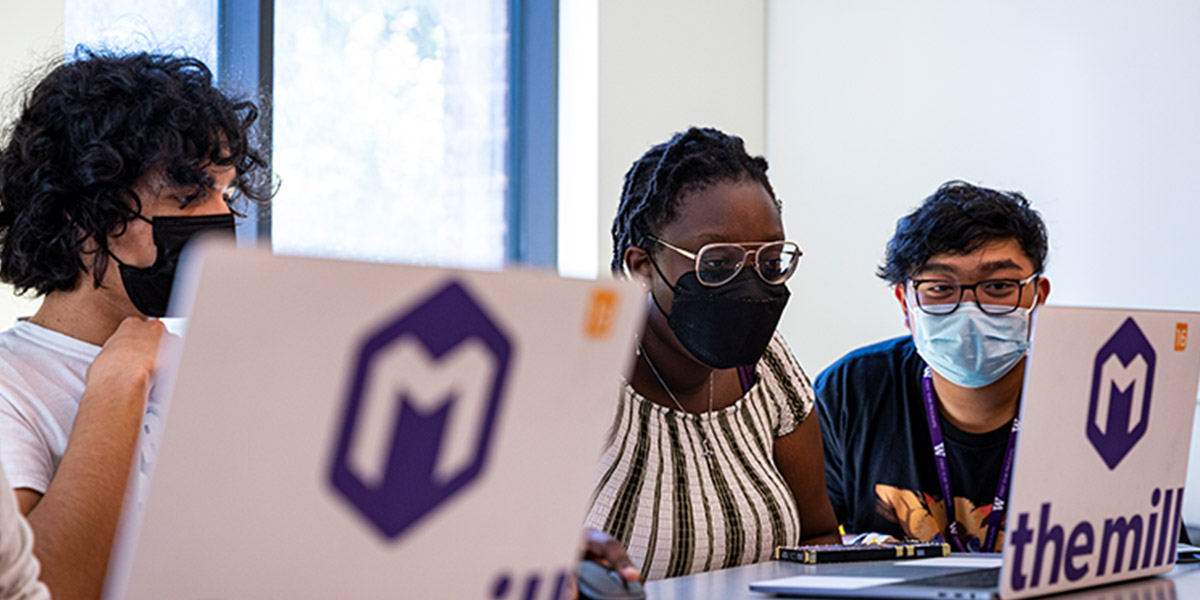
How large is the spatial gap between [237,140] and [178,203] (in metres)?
0.14

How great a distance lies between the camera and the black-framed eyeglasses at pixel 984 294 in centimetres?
205

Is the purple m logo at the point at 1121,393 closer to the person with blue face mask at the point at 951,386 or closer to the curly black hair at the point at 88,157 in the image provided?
the person with blue face mask at the point at 951,386

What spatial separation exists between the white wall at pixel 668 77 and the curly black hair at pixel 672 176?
1.71 metres

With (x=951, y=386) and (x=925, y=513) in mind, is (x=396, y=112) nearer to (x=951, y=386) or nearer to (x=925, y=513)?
(x=951, y=386)

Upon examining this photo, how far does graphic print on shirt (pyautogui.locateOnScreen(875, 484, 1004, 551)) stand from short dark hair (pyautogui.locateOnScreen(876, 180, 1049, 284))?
1.37ft

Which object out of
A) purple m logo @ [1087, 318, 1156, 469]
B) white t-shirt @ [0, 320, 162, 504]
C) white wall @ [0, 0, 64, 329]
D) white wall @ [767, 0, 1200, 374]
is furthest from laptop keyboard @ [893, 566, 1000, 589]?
white wall @ [767, 0, 1200, 374]

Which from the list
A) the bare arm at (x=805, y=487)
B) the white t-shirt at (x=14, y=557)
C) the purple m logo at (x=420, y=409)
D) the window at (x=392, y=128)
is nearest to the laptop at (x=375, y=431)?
the purple m logo at (x=420, y=409)

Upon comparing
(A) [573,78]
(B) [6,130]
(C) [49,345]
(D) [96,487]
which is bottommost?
(D) [96,487]

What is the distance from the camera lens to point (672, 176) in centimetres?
178

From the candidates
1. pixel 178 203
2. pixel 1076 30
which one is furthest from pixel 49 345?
pixel 1076 30

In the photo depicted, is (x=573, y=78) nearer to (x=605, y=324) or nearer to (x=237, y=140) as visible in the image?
(x=237, y=140)

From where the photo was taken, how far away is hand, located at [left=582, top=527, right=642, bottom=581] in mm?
1041

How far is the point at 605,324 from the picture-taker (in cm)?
70

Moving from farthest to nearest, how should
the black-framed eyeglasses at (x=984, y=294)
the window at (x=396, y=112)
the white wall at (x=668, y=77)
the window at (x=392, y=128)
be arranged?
1. the white wall at (x=668, y=77)
2. the window at (x=392, y=128)
3. the window at (x=396, y=112)
4. the black-framed eyeglasses at (x=984, y=294)
